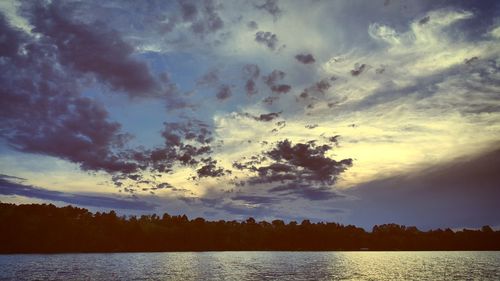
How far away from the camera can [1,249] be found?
187 meters

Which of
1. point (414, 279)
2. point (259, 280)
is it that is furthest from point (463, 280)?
point (259, 280)

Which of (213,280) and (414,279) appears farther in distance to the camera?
(414,279)

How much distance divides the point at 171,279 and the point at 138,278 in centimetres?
704

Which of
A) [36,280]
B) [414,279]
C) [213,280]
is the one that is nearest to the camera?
[36,280]

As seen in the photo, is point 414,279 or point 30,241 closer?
point 414,279

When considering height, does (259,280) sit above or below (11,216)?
below

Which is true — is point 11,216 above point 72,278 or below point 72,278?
above

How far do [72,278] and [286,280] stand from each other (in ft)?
138

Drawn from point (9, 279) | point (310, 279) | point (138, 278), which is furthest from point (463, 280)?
point (9, 279)

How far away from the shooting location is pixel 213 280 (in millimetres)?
81562

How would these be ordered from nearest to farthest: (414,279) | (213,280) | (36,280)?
(36,280)
(213,280)
(414,279)

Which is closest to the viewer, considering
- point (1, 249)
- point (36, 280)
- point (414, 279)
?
point (36, 280)

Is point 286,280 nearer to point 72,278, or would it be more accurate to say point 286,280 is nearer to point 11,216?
point 72,278

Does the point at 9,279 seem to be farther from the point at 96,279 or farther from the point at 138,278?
the point at 138,278
